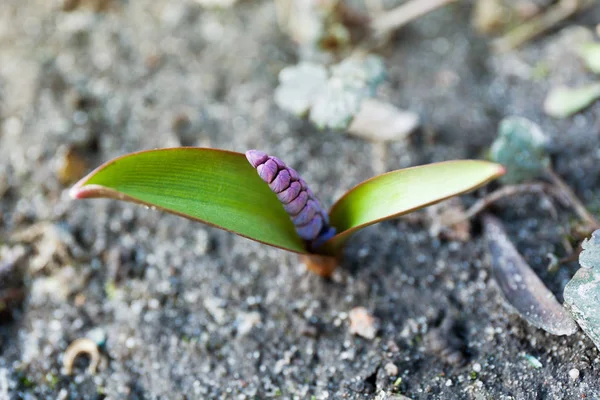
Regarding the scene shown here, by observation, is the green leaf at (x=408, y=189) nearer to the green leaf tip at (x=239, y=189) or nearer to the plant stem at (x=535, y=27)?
the green leaf tip at (x=239, y=189)

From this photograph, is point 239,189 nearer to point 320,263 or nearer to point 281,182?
point 281,182

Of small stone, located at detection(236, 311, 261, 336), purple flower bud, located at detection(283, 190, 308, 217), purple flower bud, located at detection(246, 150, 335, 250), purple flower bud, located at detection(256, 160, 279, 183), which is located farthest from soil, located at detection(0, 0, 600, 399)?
purple flower bud, located at detection(256, 160, 279, 183)

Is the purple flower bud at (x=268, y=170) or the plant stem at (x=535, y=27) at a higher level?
the purple flower bud at (x=268, y=170)

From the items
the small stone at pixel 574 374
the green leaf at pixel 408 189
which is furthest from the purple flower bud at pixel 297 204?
the small stone at pixel 574 374

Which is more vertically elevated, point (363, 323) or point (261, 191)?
point (261, 191)

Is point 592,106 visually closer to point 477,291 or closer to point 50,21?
point 477,291

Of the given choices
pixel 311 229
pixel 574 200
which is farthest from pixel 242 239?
pixel 574 200

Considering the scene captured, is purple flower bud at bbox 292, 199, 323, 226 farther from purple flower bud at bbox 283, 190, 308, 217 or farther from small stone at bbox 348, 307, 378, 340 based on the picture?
small stone at bbox 348, 307, 378, 340
